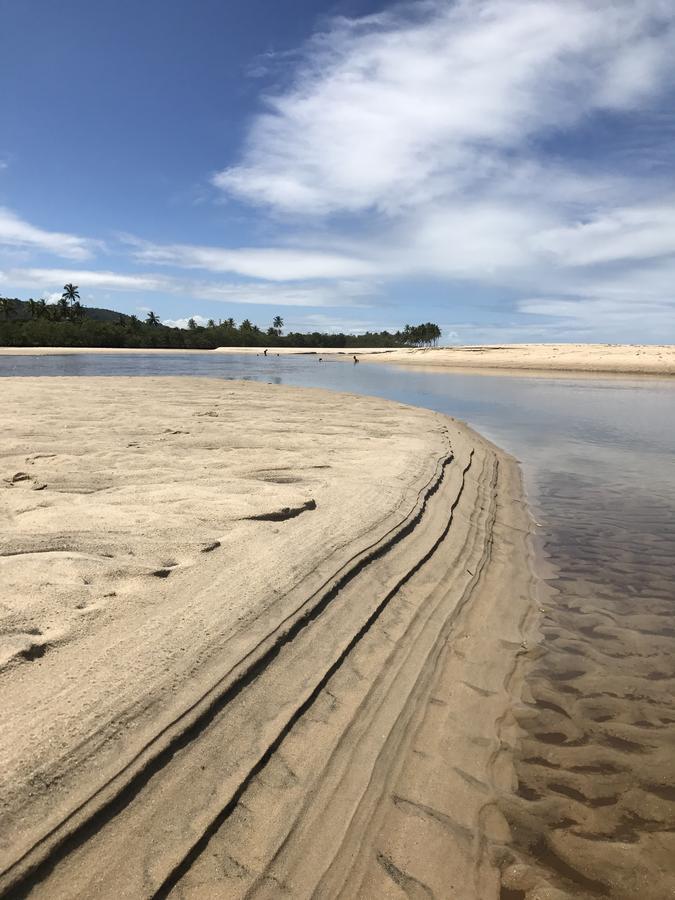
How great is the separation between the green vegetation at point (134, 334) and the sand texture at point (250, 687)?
344ft

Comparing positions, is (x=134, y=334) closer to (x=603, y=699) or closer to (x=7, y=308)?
(x=7, y=308)

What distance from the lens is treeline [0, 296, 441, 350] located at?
96.5m

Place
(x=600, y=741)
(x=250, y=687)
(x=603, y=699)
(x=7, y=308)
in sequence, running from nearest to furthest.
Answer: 1. (x=250, y=687)
2. (x=600, y=741)
3. (x=603, y=699)
4. (x=7, y=308)

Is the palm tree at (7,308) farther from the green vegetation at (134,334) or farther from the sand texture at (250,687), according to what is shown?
the sand texture at (250,687)

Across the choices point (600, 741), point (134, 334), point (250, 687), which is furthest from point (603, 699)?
point (134, 334)

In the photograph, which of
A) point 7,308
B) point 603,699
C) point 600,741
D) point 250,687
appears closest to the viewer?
point 250,687

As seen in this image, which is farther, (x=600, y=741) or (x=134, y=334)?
(x=134, y=334)

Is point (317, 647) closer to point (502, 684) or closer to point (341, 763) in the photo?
point (341, 763)

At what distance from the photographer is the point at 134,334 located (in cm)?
11662

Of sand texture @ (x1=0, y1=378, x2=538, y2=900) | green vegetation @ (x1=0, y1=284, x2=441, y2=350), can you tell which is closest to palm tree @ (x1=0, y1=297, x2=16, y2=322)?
green vegetation @ (x1=0, y1=284, x2=441, y2=350)

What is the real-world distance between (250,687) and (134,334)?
125 metres

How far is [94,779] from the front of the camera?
82.7 inches

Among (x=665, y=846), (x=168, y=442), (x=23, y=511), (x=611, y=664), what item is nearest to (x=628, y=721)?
(x=611, y=664)

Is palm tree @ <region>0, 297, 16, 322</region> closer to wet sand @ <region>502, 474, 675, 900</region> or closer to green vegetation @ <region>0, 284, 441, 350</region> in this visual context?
green vegetation @ <region>0, 284, 441, 350</region>
